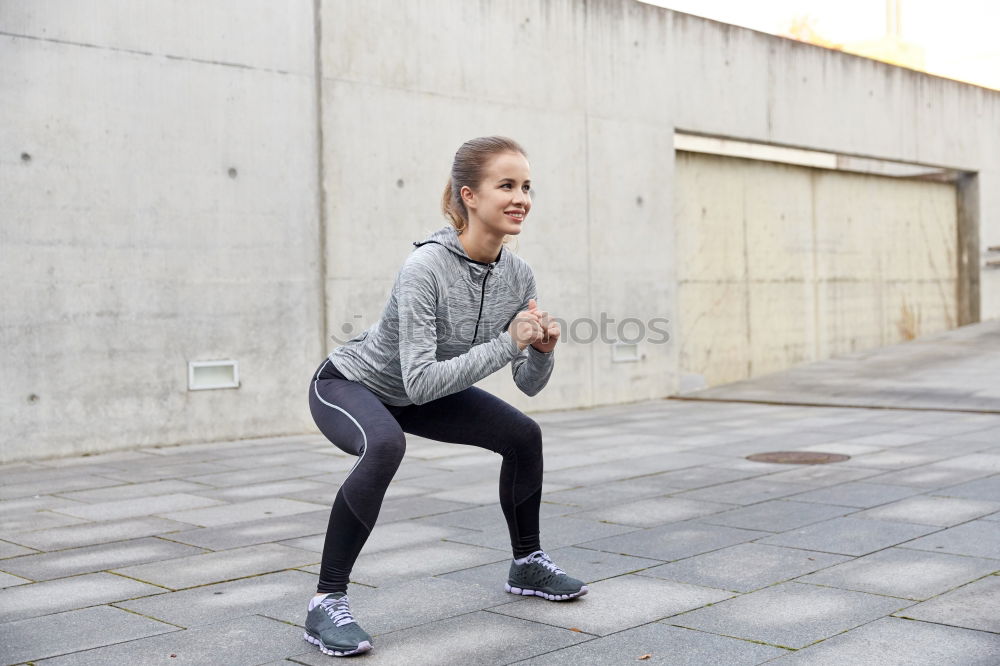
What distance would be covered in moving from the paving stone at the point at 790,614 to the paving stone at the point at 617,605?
0.37ft

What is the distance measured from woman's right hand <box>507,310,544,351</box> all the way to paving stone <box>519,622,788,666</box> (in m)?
1.00

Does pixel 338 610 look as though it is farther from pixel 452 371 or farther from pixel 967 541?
pixel 967 541

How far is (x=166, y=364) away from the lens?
30.7 ft

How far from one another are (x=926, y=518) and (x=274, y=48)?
699 cm

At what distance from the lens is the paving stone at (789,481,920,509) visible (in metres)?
6.20

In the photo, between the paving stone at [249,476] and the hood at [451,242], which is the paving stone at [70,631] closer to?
the hood at [451,242]

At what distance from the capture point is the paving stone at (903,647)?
340cm

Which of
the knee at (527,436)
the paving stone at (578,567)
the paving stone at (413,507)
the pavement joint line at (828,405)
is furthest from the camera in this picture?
the pavement joint line at (828,405)

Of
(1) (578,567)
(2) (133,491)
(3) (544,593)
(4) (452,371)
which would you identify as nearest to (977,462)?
(1) (578,567)

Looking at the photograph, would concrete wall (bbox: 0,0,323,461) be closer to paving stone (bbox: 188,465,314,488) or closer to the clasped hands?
paving stone (bbox: 188,465,314,488)

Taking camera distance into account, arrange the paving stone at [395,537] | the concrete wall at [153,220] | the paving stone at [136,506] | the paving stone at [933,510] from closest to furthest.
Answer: the paving stone at [395,537] → the paving stone at [933,510] → the paving stone at [136,506] → the concrete wall at [153,220]

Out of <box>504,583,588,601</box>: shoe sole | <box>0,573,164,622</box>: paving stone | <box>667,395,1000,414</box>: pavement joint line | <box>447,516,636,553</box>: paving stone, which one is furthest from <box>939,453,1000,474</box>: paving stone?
<box>0,573,164,622</box>: paving stone

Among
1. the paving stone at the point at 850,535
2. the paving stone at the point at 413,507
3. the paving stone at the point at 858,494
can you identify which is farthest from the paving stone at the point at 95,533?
the paving stone at the point at 858,494

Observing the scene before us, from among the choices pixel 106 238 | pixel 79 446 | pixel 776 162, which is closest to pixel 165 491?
pixel 79 446
